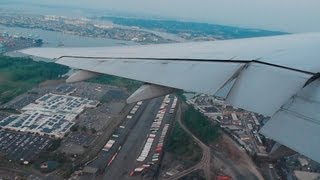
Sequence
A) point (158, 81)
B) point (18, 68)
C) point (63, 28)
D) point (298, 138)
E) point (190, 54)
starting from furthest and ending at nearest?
point (63, 28), point (18, 68), point (190, 54), point (158, 81), point (298, 138)

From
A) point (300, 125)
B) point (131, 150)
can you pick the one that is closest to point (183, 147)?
point (131, 150)

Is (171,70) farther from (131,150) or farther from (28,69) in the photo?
(28,69)

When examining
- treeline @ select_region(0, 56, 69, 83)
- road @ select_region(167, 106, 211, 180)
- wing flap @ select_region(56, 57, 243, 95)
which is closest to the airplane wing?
wing flap @ select_region(56, 57, 243, 95)

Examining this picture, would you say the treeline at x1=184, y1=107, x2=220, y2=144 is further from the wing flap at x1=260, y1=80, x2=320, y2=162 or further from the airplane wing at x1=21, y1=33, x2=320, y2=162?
the wing flap at x1=260, y1=80, x2=320, y2=162

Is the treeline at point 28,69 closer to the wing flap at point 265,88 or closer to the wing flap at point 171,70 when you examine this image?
the wing flap at point 171,70

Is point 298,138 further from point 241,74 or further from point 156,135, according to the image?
point 156,135

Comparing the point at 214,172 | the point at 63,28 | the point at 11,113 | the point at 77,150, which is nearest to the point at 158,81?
the point at 214,172

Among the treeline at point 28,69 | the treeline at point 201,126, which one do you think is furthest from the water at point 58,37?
the treeline at point 201,126
